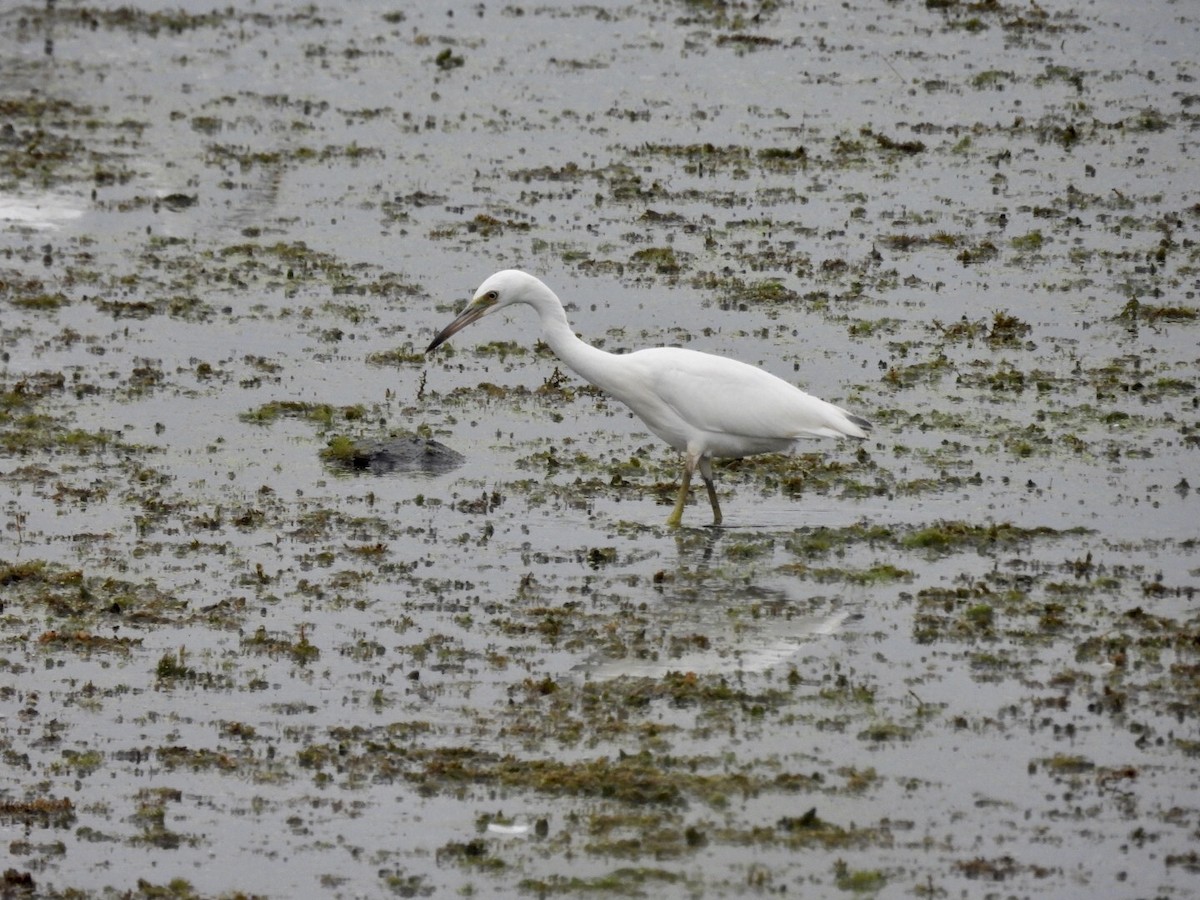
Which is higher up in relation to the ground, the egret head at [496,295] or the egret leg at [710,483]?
the egret head at [496,295]

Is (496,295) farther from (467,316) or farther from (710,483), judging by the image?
(710,483)

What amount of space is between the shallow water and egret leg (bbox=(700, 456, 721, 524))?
167 millimetres

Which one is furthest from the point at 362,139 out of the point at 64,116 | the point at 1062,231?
the point at 1062,231

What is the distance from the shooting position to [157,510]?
14672 mm

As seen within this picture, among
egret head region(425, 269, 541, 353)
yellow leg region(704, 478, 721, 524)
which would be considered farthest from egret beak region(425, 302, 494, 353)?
yellow leg region(704, 478, 721, 524)

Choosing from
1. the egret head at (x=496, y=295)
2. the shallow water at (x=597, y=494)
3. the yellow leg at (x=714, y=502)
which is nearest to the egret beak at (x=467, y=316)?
the egret head at (x=496, y=295)

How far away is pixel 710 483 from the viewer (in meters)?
14.9

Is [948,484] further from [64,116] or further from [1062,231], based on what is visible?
[64,116]

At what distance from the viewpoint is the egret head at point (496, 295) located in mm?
14820

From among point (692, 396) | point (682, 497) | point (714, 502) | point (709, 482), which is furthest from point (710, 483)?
point (692, 396)

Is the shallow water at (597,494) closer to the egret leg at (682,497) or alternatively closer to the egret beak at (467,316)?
the egret leg at (682,497)

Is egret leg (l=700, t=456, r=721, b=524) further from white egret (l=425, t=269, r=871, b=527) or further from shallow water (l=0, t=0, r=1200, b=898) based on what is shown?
shallow water (l=0, t=0, r=1200, b=898)

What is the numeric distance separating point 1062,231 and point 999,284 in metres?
2.21

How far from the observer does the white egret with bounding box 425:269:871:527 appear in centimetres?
1467
